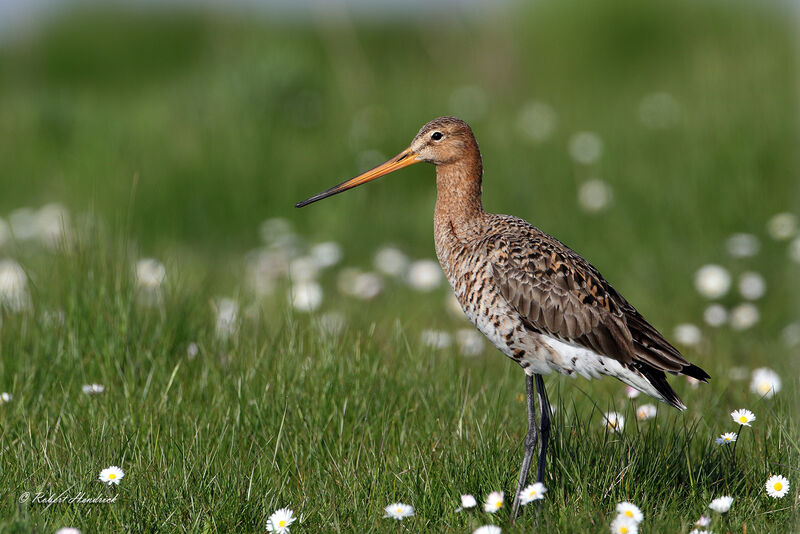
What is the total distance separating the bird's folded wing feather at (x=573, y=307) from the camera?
3.91m

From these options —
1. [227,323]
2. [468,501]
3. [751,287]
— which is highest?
[751,287]

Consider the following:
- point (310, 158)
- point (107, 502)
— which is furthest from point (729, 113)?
point (107, 502)

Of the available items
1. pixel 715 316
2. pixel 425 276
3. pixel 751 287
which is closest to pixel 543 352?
pixel 715 316

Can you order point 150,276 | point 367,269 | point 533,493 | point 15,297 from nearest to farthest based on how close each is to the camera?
point 533,493 < point 15,297 < point 150,276 < point 367,269

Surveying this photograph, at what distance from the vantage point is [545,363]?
402 cm

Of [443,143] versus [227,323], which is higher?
[443,143]

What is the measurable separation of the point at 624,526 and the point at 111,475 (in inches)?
79.9

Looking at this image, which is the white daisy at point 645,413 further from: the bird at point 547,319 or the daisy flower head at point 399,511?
the daisy flower head at point 399,511

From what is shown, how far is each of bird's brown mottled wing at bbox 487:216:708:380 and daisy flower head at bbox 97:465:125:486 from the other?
178 centimetres

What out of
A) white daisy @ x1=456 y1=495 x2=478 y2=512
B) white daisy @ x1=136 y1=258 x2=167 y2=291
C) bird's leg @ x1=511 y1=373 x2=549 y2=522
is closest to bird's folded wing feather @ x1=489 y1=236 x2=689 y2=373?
bird's leg @ x1=511 y1=373 x2=549 y2=522

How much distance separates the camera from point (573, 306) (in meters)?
3.96

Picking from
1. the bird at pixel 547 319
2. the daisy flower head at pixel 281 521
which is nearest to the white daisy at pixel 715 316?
the bird at pixel 547 319

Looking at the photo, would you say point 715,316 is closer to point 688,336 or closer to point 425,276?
point 688,336

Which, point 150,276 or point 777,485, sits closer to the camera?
point 777,485
